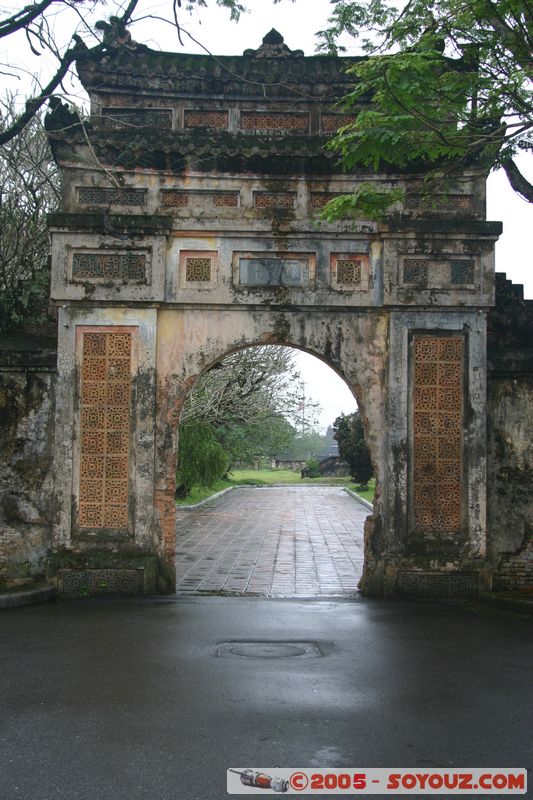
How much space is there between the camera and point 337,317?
28.2 feet

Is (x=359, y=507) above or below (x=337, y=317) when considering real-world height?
below

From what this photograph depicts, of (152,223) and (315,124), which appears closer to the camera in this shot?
(152,223)

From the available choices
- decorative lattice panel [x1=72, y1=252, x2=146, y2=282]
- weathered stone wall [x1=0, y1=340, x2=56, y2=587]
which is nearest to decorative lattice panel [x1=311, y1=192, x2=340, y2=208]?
decorative lattice panel [x1=72, y1=252, x2=146, y2=282]

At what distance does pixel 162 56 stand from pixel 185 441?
13089 millimetres

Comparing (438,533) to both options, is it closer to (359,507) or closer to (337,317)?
(337,317)

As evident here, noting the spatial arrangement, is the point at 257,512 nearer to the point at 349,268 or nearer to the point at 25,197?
the point at 25,197

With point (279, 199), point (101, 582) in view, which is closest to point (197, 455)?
point (101, 582)

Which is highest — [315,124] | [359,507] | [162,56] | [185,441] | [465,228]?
[162,56]

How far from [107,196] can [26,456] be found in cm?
310

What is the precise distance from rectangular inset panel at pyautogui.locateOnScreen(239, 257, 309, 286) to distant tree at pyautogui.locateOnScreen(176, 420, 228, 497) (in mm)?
12781

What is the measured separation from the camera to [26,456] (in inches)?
336

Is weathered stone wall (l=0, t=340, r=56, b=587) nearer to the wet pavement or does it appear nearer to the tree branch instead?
the wet pavement

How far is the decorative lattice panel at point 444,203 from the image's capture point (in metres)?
8.61

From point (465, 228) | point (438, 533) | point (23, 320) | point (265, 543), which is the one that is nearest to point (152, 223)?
point (23, 320)
